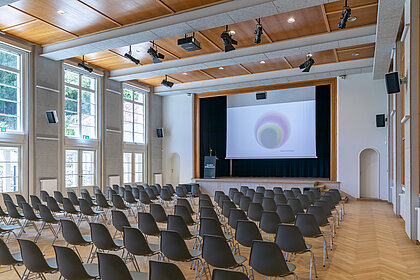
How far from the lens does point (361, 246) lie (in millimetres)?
6059

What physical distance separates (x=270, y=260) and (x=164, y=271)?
4.00 ft

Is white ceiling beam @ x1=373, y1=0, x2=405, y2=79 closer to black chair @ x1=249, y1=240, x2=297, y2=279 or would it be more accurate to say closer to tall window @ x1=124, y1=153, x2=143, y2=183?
black chair @ x1=249, y1=240, x2=297, y2=279

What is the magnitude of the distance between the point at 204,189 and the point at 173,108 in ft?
13.9

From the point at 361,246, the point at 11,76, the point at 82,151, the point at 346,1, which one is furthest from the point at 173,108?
the point at 361,246

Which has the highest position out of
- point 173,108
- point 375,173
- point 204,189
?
point 173,108

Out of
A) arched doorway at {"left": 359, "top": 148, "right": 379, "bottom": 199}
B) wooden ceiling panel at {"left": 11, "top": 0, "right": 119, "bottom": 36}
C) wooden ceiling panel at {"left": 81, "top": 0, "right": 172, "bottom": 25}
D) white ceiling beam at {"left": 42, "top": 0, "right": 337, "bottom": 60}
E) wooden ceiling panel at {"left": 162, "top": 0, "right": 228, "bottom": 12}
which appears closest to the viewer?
white ceiling beam at {"left": 42, "top": 0, "right": 337, "bottom": 60}

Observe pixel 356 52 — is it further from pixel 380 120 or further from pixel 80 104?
pixel 80 104

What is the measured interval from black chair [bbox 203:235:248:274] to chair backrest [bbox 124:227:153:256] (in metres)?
0.84

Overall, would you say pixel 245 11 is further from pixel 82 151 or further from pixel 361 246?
pixel 82 151

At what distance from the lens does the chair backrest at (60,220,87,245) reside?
14.7 feet

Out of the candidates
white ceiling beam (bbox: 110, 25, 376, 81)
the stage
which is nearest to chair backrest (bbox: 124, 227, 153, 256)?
white ceiling beam (bbox: 110, 25, 376, 81)

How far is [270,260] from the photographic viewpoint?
345cm

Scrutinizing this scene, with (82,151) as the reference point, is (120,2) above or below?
above

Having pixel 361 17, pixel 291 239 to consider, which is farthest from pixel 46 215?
pixel 361 17
